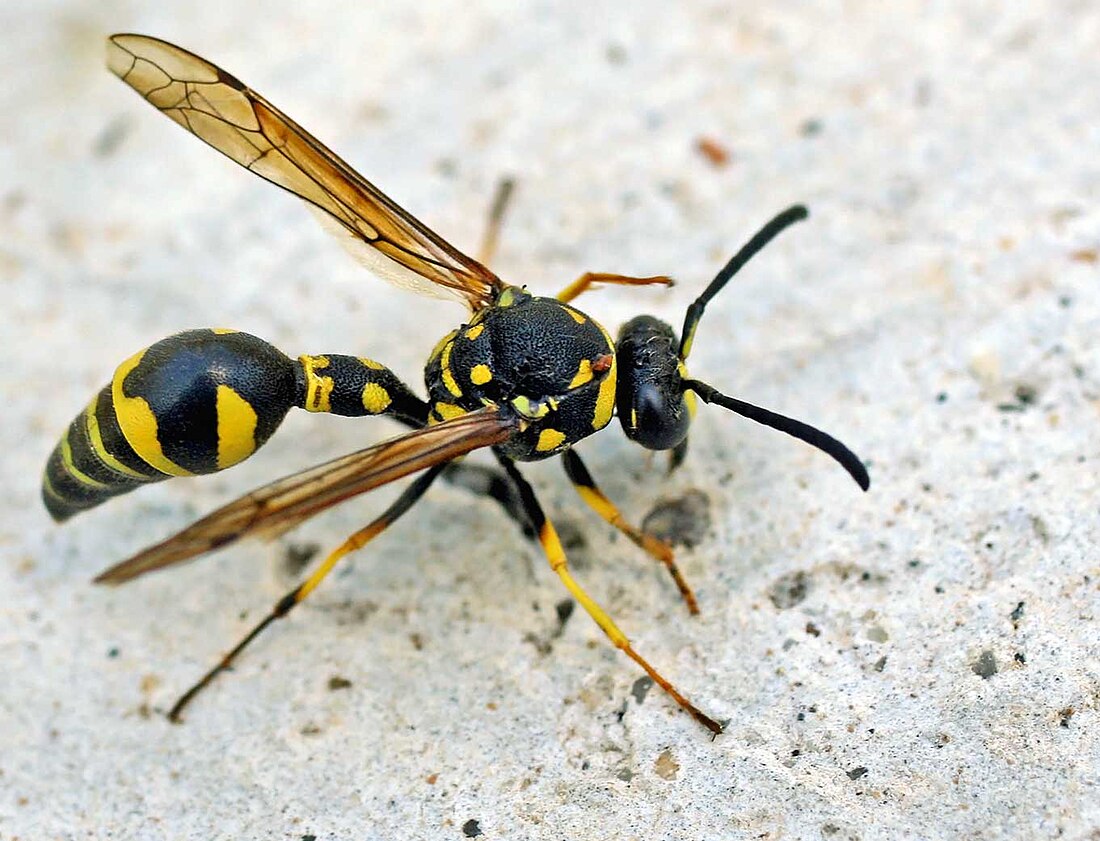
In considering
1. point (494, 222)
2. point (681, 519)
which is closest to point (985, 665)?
point (681, 519)

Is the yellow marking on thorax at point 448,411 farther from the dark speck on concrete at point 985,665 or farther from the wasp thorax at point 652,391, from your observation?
the dark speck on concrete at point 985,665

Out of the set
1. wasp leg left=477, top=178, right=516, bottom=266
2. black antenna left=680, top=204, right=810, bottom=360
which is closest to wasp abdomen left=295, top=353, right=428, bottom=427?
wasp leg left=477, top=178, right=516, bottom=266

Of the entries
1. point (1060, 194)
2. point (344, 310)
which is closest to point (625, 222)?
point (344, 310)

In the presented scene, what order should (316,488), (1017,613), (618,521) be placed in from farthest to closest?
(618,521) < (1017,613) < (316,488)

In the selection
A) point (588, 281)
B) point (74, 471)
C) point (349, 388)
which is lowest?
point (74, 471)

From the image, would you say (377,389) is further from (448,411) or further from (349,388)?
(448,411)

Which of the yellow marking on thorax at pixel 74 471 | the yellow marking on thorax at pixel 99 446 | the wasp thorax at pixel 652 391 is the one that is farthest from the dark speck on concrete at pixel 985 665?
the yellow marking on thorax at pixel 74 471
